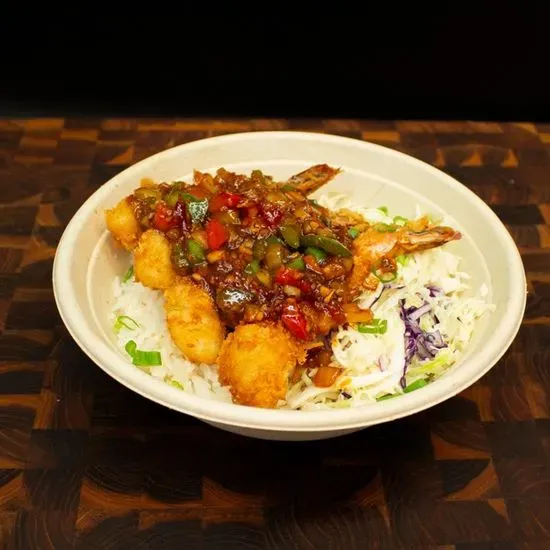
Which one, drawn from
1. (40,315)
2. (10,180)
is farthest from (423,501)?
(10,180)

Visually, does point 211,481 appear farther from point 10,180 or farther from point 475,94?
point 475,94

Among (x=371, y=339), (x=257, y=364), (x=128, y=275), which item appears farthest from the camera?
(x=128, y=275)

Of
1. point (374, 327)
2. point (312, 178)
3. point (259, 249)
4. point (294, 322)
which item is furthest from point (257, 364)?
point (312, 178)

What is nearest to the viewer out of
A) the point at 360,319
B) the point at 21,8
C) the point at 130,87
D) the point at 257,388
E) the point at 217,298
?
the point at 257,388

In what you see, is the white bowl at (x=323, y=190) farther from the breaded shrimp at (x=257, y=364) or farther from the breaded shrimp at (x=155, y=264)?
the breaded shrimp at (x=155, y=264)

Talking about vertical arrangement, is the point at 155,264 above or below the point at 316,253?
below

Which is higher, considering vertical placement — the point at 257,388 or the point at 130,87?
the point at 257,388

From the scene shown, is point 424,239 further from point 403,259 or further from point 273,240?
point 273,240
